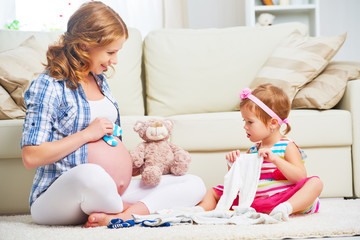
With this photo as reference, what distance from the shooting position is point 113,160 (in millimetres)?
1625

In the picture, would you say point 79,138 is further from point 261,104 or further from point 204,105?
point 204,105

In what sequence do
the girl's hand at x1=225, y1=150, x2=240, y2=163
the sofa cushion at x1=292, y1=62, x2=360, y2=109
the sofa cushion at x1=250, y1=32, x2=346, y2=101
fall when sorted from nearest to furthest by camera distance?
the girl's hand at x1=225, y1=150, x2=240, y2=163 → the sofa cushion at x1=292, y1=62, x2=360, y2=109 → the sofa cushion at x1=250, y1=32, x2=346, y2=101

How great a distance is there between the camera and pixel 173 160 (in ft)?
6.20

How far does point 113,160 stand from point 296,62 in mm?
1328

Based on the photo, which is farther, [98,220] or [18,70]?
[18,70]

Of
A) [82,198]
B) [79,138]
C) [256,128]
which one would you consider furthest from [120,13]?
[82,198]

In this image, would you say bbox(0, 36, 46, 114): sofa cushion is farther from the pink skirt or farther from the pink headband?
the pink skirt

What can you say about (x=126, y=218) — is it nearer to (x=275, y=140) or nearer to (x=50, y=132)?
(x=50, y=132)

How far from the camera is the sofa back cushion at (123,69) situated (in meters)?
2.64

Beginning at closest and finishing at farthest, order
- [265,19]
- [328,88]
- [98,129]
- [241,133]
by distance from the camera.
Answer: [98,129], [241,133], [328,88], [265,19]

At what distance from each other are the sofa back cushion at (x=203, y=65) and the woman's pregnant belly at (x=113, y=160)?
40.8 inches

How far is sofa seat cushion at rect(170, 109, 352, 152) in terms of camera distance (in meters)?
2.18

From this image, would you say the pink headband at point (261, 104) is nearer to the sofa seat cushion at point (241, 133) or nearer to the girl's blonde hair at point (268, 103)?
the girl's blonde hair at point (268, 103)

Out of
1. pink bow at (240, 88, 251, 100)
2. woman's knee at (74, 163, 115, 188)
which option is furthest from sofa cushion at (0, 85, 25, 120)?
pink bow at (240, 88, 251, 100)
